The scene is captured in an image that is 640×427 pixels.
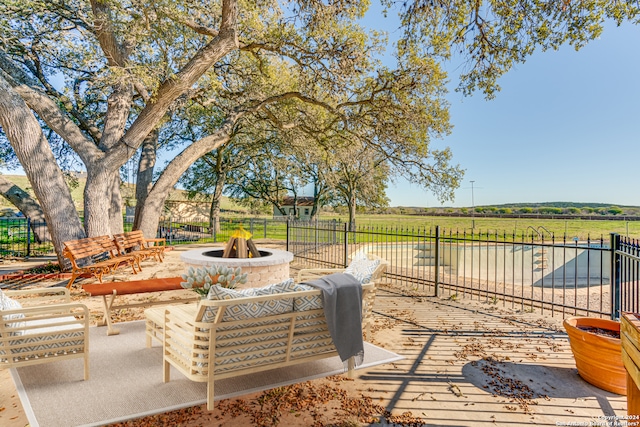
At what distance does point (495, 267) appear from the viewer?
7848 mm

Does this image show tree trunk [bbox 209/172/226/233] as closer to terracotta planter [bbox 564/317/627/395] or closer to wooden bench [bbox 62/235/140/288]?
wooden bench [bbox 62/235/140/288]

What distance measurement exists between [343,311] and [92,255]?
8316 millimetres

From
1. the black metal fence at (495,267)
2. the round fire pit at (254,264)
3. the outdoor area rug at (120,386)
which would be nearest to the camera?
the outdoor area rug at (120,386)

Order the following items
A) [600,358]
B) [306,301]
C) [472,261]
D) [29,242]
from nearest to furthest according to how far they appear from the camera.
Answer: [306,301] < [600,358] < [472,261] < [29,242]

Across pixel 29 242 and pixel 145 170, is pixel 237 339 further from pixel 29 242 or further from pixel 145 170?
pixel 29 242

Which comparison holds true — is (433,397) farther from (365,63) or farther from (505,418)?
(365,63)

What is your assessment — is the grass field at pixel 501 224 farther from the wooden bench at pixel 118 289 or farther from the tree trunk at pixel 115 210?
the wooden bench at pixel 118 289

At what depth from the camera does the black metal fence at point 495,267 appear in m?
5.55

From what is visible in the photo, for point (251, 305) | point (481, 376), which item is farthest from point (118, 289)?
point (481, 376)

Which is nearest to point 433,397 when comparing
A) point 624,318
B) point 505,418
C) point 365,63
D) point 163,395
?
point 505,418

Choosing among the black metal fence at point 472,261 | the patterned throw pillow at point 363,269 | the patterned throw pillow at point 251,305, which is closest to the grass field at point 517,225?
the black metal fence at point 472,261

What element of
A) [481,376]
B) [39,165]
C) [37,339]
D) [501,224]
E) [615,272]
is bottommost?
[481,376]

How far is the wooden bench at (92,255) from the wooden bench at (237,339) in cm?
586

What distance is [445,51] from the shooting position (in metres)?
8.61
